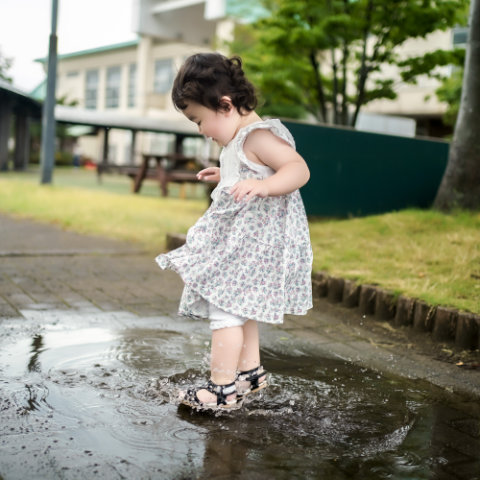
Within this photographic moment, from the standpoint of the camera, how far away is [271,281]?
7.55 ft

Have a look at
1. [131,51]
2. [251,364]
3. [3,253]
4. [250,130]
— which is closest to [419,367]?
[251,364]

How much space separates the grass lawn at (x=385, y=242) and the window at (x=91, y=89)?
35728mm

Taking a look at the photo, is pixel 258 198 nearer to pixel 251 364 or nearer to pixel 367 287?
pixel 251 364

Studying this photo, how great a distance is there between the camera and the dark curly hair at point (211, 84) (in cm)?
225

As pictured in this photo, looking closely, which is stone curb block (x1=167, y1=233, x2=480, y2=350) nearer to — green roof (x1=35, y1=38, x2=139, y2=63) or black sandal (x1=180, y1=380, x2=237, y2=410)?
black sandal (x1=180, y1=380, x2=237, y2=410)

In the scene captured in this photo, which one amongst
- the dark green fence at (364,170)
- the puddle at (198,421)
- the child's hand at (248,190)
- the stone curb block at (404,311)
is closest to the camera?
the puddle at (198,421)

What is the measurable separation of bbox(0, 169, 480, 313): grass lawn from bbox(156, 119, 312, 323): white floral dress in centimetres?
160

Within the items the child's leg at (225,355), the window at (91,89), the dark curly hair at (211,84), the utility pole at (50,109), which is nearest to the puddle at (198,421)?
the child's leg at (225,355)

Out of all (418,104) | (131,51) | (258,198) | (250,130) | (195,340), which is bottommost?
(195,340)

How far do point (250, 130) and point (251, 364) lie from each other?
93 centimetres

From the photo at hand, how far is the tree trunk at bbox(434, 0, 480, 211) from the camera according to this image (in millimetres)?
6809

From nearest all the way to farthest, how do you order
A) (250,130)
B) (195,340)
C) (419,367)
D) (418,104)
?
(250,130)
(419,367)
(195,340)
(418,104)

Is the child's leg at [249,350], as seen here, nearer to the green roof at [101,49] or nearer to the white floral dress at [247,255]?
the white floral dress at [247,255]

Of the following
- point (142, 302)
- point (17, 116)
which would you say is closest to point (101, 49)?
point (17, 116)
